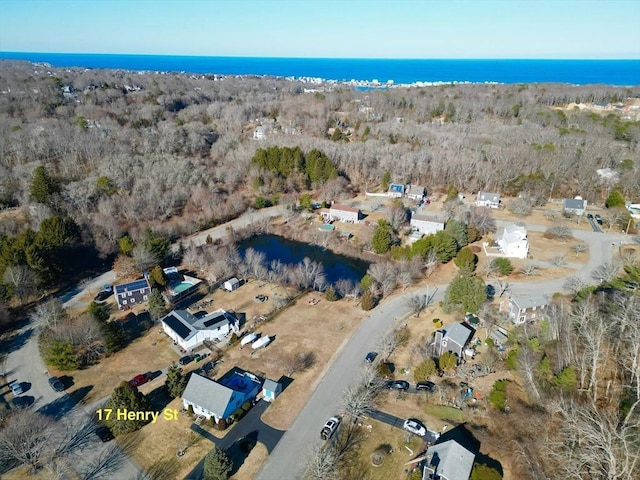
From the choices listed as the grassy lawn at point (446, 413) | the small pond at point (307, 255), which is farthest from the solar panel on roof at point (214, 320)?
the grassy lawn at point (446, 413)

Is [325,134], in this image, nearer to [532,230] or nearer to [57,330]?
[532,230]

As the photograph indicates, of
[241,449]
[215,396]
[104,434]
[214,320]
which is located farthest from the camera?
[214,320]

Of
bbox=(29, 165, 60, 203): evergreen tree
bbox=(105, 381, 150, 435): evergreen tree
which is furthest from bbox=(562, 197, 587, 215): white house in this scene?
bbox=(29, 165, 60, 203): evergreen tree

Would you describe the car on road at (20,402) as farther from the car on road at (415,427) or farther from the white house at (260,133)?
the white house at (260,133)

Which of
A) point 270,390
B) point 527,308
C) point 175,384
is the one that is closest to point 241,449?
point 270,390

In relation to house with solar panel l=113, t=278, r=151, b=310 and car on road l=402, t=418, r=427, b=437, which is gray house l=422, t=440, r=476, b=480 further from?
house with solar panel l=113, t=278, r=151, b=310

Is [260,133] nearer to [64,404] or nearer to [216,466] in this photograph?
[64,404]
